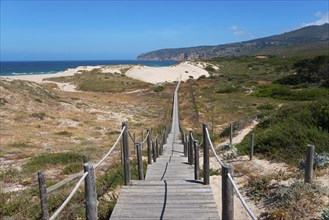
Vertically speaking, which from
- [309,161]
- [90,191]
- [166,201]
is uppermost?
[90,191]

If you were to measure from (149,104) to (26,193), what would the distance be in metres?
33.3

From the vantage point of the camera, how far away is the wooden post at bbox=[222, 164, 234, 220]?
4.02 metres

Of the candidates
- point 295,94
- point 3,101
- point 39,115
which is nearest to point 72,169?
point 39,115

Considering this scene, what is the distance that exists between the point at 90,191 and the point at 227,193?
1.71 meters

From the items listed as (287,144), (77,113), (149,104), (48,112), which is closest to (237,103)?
(149,104)

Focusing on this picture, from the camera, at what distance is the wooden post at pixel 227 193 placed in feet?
13.2

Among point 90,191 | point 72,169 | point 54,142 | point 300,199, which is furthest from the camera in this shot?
point 54,142

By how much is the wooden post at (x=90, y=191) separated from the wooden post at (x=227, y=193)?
1.63 metres

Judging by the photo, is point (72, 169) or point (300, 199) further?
point (72, 169)

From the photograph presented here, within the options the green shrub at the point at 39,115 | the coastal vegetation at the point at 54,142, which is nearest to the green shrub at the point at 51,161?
the coastal vegetation at the point at 54,142

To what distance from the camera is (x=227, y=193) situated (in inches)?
163

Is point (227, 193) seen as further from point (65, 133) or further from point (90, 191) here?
point (65, 133)

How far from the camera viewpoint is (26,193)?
8.77 metres

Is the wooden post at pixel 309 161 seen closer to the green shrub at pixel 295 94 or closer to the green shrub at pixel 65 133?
the green shrub at pixel 65 133
